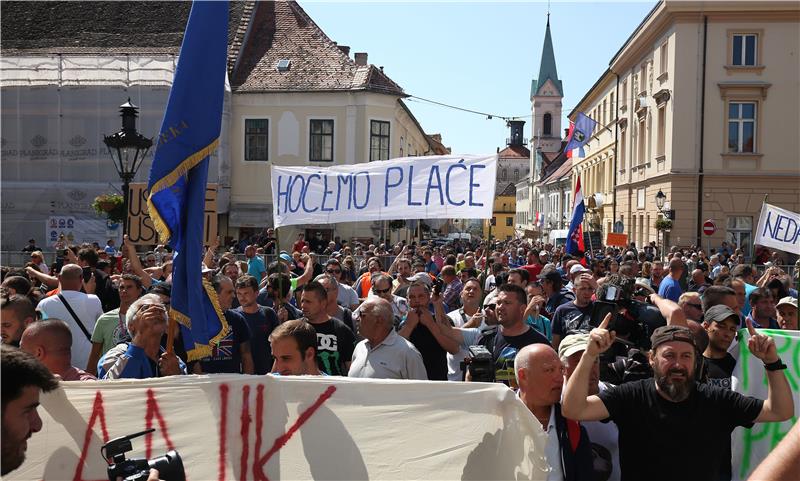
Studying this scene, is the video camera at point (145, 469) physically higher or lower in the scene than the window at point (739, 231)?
lower

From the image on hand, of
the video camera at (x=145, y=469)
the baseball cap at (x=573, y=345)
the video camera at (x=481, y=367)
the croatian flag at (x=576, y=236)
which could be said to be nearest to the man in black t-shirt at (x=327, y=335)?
the video camera at (x=481, y=367)

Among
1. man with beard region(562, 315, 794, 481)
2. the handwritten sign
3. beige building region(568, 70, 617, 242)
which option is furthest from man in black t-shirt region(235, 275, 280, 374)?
beige building region(568, 70, 617, 242)

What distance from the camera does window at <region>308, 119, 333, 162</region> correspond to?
35.4 metres

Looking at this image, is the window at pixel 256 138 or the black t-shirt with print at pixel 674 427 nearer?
the black t-shirt with print at pixel 674 427

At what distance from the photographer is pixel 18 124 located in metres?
33.2

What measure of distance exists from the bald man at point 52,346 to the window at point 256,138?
104 feet

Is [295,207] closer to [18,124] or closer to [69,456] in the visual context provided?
[69,456]

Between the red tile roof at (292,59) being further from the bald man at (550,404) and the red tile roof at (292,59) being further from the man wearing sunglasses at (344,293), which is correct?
the bald man at (550,404)

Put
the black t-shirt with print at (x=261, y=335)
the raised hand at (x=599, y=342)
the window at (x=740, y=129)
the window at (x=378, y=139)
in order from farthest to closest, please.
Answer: the window at (x=378, y=139) → the window at (x=740, y=129) → the black t-shirt with print at (x=261, y=335) → the raised hand at (x=599, y=342)

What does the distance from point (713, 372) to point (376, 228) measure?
→ 29998 millimetres

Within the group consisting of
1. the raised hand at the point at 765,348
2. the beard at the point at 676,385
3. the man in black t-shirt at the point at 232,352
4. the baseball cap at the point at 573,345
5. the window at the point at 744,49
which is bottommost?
the man in black t-shirt at the point at 232,352

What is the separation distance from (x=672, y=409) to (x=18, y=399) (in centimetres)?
284

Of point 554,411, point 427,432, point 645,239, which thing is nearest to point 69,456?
point 427,432

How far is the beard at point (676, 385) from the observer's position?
3.87 meters
